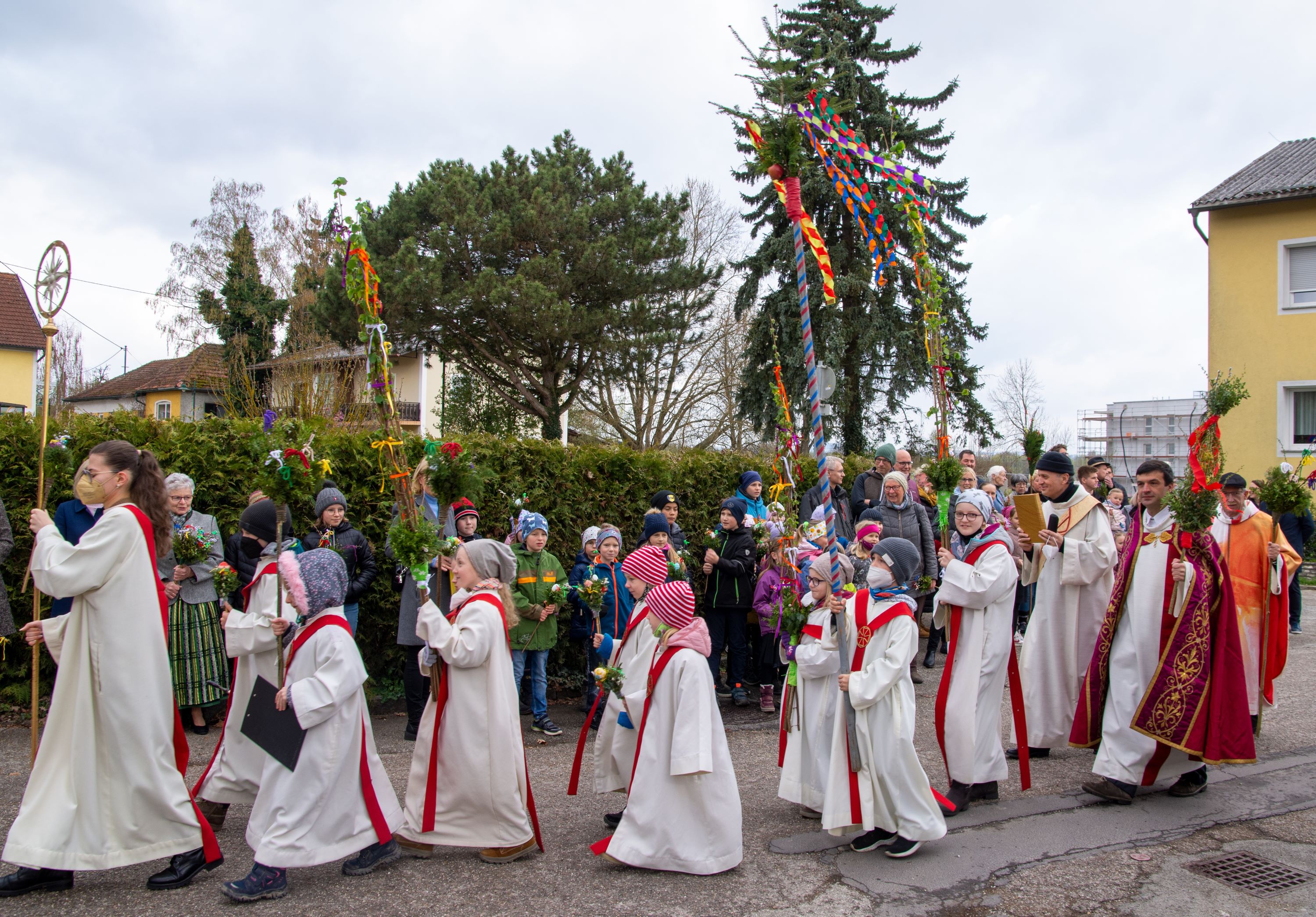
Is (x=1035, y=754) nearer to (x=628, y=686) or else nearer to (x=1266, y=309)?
(x=628, y=686)

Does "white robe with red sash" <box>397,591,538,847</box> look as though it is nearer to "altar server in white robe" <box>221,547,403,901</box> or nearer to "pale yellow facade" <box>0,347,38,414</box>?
"altar server in white robe" <box>221,547,403,901</box>

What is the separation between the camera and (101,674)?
4121 mm

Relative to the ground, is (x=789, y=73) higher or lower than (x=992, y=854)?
higher

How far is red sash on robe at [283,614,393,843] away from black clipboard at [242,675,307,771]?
187 mm

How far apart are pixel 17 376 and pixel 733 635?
30.0 meters

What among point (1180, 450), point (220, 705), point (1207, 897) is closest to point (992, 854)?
point (1207, 897)

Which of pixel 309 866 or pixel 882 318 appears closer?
pixel 309 866

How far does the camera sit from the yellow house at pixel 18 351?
28.5 m

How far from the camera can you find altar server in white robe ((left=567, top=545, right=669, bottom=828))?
495 centimetres

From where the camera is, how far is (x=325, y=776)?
13.5 feet

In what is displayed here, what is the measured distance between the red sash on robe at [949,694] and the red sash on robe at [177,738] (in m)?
3.89

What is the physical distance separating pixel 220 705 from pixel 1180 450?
8464 centimetres

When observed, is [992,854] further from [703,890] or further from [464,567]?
[464,567]

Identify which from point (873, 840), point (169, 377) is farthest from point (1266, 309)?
point (169, 377)
